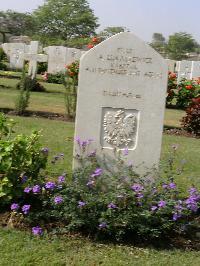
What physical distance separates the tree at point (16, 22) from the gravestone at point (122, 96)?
5614 centimetres

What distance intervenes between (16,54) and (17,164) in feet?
75.4

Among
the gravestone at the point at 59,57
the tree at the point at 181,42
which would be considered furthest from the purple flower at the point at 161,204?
the tree at the point at 181,42

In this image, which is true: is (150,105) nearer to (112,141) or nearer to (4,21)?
(112,141)

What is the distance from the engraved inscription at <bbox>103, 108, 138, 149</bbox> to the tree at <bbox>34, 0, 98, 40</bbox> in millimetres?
60223

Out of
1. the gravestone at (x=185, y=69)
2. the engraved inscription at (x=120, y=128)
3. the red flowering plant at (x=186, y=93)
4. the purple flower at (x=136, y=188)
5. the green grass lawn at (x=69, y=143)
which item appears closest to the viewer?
the purple flower at (x=136, y=188)

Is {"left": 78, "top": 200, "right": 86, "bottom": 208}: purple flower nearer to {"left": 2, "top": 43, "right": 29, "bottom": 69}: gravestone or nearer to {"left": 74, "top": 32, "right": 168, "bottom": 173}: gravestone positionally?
{"left": 74, "top": 32, "right": 168, "bottom": 173}: gravestone

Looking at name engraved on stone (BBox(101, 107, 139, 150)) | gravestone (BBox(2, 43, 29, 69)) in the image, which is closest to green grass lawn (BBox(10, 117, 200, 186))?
name engraved on stone (BBox(101, 107, 139, 150))

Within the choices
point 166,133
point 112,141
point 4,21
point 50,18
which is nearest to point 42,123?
point 166,133

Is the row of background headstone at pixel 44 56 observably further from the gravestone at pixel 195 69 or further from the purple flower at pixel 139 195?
the purple flower at pixel 139 195

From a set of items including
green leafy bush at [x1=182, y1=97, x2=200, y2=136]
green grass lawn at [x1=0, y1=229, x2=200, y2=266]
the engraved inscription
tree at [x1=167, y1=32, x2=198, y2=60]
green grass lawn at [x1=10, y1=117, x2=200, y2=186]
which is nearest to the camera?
green grass lawn at [x1=0, y1=229, x2=200, y2=266]

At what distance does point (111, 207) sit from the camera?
4074mm

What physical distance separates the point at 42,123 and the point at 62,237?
20.9 ft

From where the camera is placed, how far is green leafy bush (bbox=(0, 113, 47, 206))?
4305 mm

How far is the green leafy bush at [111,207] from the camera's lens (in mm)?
4082
